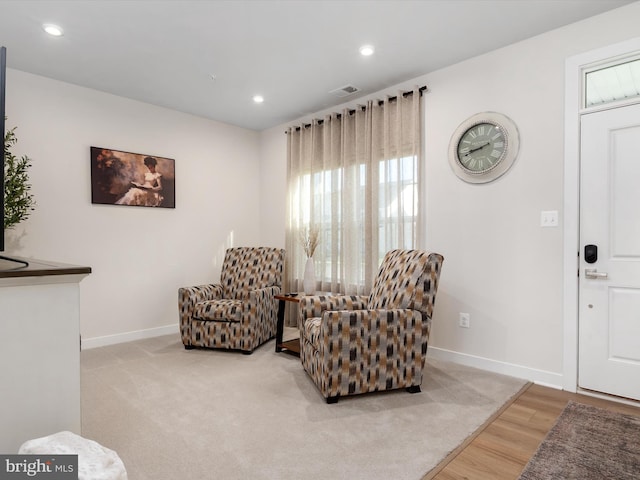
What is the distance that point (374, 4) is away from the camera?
239 cm

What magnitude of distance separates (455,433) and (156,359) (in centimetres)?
256

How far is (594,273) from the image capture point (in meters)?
2.52

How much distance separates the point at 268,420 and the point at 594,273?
237 cm

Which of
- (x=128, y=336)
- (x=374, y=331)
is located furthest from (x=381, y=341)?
(x=128, y=336)

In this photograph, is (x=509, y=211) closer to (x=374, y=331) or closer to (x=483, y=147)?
(x=483, y=147)

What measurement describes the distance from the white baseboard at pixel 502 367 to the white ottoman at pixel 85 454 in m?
2.80

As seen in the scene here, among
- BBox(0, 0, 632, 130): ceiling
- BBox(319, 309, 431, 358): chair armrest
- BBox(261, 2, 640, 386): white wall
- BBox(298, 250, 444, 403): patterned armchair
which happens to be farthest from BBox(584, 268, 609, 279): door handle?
BBox(0, 0, 632, 130): ceiling

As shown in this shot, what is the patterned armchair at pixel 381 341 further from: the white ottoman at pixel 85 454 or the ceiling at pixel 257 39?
the ceiling at pixel 257 39

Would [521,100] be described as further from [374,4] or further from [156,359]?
[156,359]

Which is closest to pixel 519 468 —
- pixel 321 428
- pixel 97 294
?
pixel 321 428

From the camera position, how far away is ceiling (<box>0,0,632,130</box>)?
2.43m

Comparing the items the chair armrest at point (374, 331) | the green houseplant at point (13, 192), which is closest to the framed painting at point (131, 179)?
the green houseplant at point (13, 192)

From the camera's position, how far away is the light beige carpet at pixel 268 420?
1734 millimetres

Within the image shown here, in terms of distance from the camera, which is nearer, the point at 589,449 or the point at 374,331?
the point at 589,449
